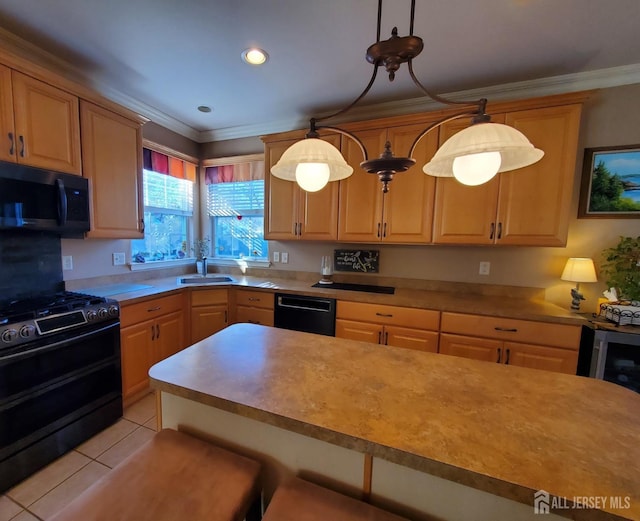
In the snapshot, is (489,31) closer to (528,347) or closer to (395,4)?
(395,4)

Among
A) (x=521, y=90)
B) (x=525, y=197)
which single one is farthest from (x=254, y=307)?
(x=521, y=90)

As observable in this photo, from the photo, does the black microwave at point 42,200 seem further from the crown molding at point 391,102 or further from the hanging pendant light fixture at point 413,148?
the hanging pendant light fixture at point 413,148

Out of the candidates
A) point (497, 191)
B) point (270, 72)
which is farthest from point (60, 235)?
point (497, 191)

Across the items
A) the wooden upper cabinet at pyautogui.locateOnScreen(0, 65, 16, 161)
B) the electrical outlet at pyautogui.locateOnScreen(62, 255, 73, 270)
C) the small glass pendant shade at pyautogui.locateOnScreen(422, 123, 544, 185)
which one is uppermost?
the wooden upper cabinet at pyautogui.locateOnScreen(0, 65, 16, 161)

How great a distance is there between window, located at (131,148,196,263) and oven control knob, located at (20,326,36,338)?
138 cm

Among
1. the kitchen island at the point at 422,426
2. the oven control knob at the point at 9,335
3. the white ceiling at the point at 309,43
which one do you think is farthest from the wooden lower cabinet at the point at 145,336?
the white ceiling at the point at 309,43

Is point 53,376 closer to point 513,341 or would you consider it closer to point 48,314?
point 48,314

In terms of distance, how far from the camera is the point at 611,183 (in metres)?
2.21

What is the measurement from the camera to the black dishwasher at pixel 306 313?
2529mm

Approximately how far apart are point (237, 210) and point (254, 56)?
1.85 meters

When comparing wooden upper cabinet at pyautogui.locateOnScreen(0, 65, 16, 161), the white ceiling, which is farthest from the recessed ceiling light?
wooden upper cabinet at pyautogui.locateOnScreen(0, 65, 16, 161)

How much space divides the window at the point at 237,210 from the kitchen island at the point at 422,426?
2.43 m

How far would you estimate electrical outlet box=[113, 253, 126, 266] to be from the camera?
2678 mm

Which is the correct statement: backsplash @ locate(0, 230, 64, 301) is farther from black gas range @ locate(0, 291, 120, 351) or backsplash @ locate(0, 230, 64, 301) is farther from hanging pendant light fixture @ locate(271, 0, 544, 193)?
hanging pendant light fixture @ locate(271, 0, 544, 193)
